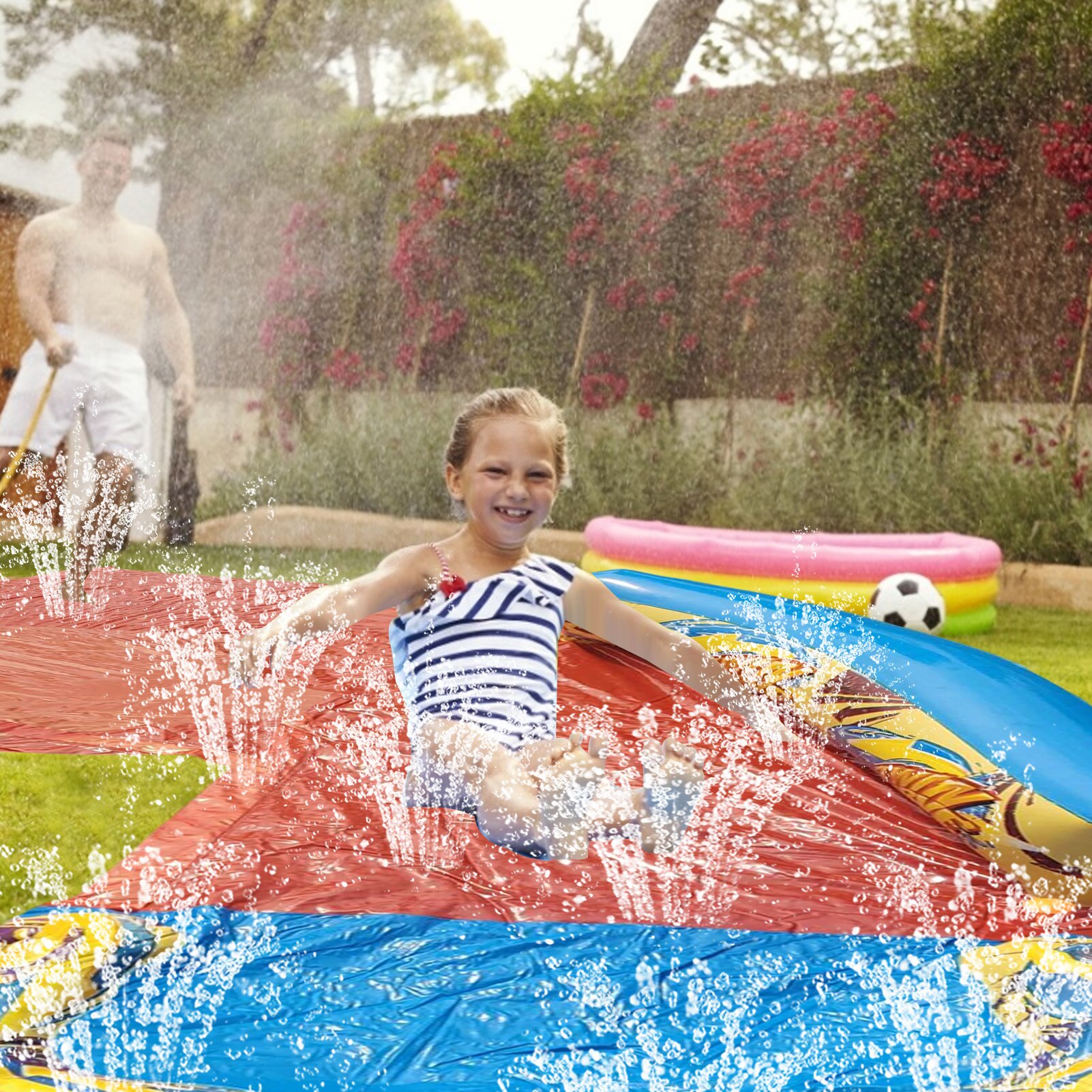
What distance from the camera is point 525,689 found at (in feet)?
7.69

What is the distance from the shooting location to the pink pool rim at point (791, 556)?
4.85 m

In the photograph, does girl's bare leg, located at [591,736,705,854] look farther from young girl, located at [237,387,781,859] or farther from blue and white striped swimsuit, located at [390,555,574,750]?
blue and white striped swimsuit, located at [390,555,574,750]

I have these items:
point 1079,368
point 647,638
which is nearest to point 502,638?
point 647,638

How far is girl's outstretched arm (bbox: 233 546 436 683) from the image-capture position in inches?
75.9

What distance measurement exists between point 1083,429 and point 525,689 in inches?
192

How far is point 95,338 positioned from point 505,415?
9.89 ft

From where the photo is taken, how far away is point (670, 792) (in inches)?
80.4

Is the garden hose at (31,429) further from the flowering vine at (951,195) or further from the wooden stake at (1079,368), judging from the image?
the wooden stake at (1079,368)

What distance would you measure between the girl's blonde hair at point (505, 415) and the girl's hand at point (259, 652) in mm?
511

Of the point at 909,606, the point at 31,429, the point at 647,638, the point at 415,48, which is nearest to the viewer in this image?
the point at 647,638

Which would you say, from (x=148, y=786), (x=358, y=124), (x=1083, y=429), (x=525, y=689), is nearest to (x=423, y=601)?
(x=525, y=689)

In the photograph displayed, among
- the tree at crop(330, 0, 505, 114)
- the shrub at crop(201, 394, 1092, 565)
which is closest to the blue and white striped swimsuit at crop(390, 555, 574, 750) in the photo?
the shrub at crop(201, 394, 1092, 565)

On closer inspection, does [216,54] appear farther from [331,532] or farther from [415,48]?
[331,532]

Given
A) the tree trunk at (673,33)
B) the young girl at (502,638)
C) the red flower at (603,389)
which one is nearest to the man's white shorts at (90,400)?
the young girl at (502,638)
